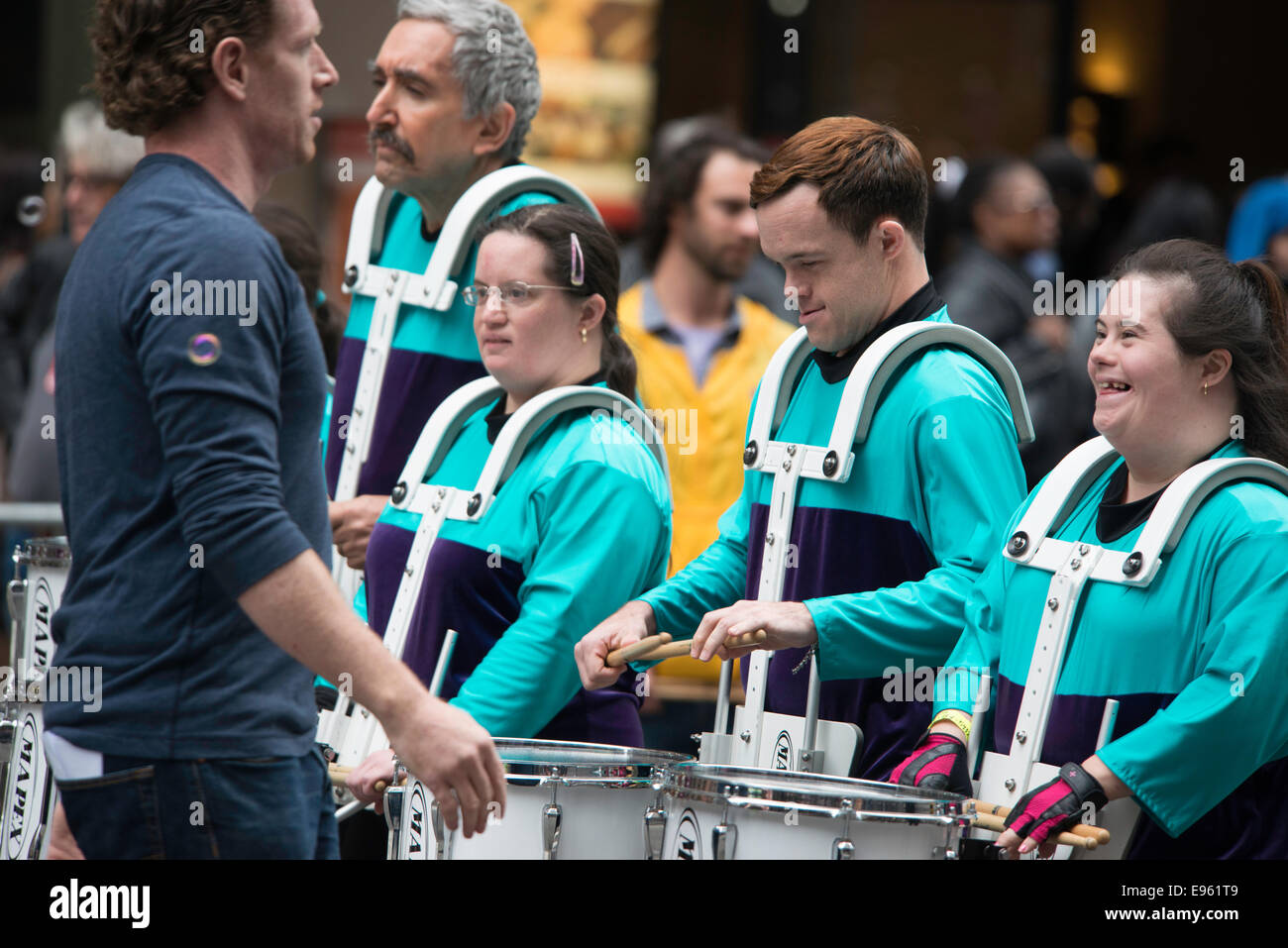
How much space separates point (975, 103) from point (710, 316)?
219 inches

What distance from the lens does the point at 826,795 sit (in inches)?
109

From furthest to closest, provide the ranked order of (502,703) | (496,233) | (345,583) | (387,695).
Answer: (345,583)
(496,233)
(502,703)
(387,695)

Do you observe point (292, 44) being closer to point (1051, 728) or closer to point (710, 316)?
point (1051, 728)

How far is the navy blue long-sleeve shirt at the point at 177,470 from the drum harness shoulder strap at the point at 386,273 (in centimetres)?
171

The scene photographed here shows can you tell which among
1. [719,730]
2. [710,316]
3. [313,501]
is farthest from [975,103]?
[313,501]

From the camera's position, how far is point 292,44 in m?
2.74

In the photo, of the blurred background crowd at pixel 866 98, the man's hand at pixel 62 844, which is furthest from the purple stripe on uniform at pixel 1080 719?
the blurred background crowd at pixel 866 98

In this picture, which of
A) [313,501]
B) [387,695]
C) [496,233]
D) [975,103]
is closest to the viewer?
[387,695]

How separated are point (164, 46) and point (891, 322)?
158 cm

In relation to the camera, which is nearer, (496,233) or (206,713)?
(206,713)

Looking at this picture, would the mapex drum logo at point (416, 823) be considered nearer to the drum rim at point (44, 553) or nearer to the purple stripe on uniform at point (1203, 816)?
the purple stripe on uniform at point (1203, 816)

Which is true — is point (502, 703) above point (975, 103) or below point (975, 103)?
below

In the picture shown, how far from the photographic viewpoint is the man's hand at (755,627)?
3117 millimetres

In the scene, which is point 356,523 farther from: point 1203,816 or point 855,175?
point 1203,816
